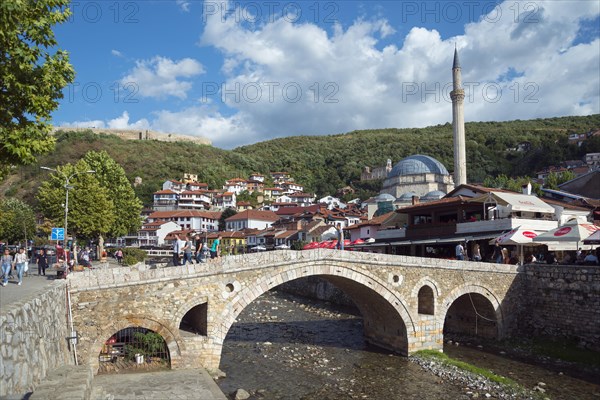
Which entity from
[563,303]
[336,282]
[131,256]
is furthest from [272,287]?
[131,256]

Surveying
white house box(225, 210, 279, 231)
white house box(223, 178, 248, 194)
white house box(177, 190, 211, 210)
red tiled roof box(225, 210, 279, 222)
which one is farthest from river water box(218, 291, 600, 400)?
white house box(223, 178, 248, 194)

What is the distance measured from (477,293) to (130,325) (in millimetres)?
14834

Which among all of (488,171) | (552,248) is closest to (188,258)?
(552,248)

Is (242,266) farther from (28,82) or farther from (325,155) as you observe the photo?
(325,155)

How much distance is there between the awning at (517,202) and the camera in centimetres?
2580

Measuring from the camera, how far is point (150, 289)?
14352 mm

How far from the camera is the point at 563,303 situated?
2016 cm

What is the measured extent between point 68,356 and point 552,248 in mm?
21450

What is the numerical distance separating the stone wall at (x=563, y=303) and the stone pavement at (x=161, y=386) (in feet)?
50.5

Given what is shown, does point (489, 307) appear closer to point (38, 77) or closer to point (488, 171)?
point (38, 77)

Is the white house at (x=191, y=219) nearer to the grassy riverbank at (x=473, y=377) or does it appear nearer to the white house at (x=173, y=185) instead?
the white house at (x=173, y=185)

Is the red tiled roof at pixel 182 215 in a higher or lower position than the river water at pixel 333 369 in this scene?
higher

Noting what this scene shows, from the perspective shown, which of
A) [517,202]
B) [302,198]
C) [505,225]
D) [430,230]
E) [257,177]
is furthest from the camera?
[257,177]

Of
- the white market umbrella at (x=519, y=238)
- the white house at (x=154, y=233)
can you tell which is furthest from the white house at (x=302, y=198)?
the white market umbrella at (x=519, y=238)
